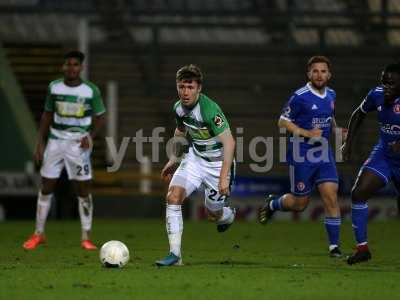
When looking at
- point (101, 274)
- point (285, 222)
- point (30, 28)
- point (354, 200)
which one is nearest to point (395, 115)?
point (354, 200)

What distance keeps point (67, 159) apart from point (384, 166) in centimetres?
440

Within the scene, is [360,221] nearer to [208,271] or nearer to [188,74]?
[208,271]

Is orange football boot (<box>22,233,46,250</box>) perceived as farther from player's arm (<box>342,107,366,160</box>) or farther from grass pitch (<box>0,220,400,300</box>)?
player's arm (<box>342,107,366,160</box>)

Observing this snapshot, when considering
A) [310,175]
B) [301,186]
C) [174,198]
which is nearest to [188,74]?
[174,198]

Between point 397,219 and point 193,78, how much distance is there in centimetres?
1235

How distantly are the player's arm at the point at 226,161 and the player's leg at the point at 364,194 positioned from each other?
1276 millimetres

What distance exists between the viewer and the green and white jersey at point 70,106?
13875 millimetres

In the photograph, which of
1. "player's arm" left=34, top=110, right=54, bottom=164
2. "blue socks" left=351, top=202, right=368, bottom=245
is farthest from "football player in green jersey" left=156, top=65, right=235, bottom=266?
"player's arm" left=34, top=110, right=54, bottom=164

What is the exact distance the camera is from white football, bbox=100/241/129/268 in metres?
10.3

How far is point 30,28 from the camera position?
86.2 ft

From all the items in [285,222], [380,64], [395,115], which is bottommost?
[285,222]

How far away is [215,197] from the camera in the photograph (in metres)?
11.4

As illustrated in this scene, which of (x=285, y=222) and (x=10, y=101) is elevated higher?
(x=10, y=101)

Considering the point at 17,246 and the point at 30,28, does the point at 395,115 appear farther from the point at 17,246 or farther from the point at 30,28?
the point at 30,28
